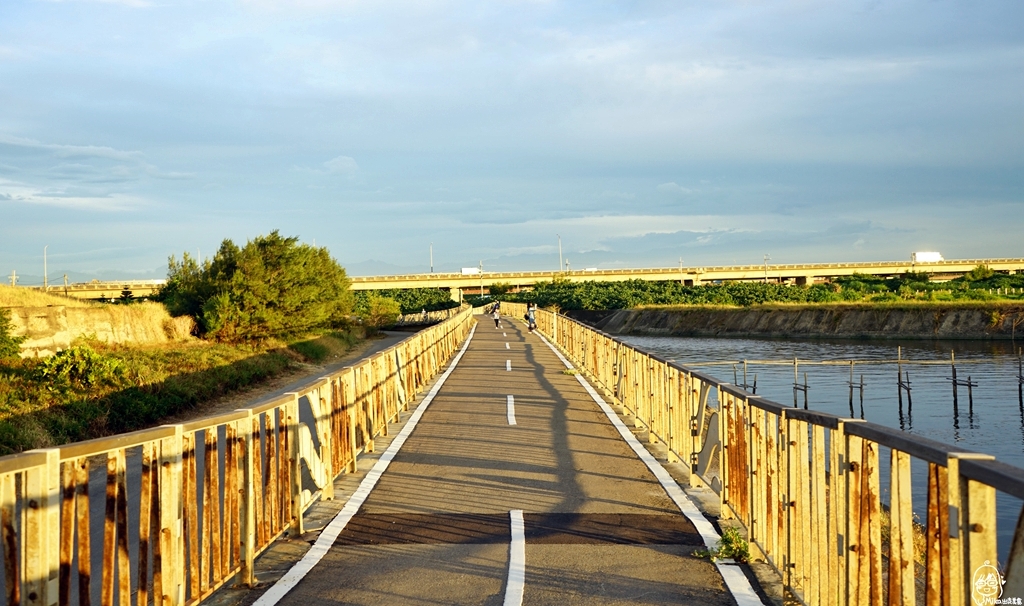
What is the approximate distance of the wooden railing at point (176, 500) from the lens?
3.94 metres

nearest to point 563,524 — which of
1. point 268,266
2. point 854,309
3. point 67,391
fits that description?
point 67,391

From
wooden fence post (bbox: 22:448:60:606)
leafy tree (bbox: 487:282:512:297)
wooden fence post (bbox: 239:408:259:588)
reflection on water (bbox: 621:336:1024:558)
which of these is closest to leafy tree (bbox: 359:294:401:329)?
reflection on water (bbox: 621:336:1024:558)

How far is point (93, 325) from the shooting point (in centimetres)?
3259

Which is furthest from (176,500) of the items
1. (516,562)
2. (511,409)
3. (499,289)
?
(499,289)

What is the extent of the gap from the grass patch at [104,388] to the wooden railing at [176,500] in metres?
9.04

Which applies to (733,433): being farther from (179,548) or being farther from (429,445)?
(429,445)

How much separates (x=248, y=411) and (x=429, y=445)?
6.12 metres

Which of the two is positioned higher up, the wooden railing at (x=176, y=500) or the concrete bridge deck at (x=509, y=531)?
the wooden railing at (x=176, y=500)

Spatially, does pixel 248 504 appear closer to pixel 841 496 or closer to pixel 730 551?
pixel 730 551

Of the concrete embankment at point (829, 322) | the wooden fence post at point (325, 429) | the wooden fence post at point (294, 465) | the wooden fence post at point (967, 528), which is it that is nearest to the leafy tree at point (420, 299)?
the concrete embankment at point (829, 322)

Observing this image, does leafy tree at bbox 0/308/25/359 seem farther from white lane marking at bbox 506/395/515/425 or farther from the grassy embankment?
white lane marking at bbox 506/395/515/425

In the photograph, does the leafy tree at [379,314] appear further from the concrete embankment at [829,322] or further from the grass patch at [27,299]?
the concrete embankment at [829,322]

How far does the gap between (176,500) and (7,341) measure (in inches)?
1001

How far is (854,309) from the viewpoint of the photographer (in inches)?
3100
